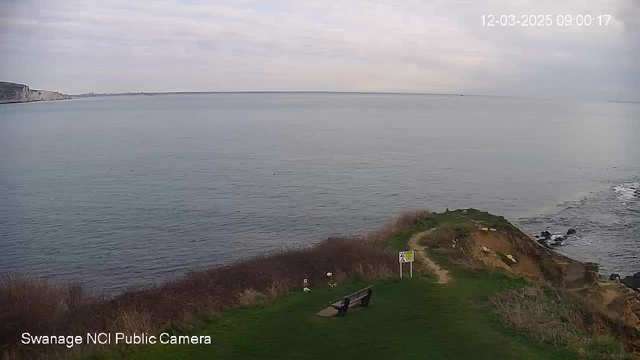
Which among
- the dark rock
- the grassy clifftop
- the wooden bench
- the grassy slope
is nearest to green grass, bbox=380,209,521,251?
the grassy clifftop

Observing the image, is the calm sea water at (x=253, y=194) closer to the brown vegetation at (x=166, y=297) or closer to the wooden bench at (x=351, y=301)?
the brown vegetation at (x=166, y=297)

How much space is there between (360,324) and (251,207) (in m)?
36.8

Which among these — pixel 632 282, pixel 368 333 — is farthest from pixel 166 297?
pixel 632 282

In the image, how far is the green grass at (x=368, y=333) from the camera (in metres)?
14.2

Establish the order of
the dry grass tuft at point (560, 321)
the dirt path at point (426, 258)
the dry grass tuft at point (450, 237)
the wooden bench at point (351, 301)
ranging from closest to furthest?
the dry grass tuft at point (560, 321), the wooden bench at point (351, 301), the dirt path at point (426, 258), the dry grass tuft at point (450, 237)

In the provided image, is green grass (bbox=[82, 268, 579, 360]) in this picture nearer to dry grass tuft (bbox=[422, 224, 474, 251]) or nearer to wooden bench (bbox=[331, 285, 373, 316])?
wooden bench (bbox=[331, 285, 373, 316])

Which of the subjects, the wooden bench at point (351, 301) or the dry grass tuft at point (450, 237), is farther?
the dry grass tuft at point (450, 237)

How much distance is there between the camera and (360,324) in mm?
16688

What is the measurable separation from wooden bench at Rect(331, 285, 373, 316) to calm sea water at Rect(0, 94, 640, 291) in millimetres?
18764

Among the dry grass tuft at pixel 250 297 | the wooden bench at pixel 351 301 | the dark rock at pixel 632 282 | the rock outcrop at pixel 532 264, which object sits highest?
the wooden bench at pixel 351 301

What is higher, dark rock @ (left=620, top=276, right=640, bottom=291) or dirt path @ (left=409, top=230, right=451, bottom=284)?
dirt path @ (left=409, top=230, right=451, bottom=284)

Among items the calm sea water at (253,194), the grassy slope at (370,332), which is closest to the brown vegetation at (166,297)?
the grassy slope at (370,332)

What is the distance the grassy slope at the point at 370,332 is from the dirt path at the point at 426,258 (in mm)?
3766

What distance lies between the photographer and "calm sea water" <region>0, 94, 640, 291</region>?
3944 centimetres
